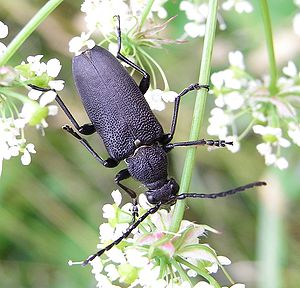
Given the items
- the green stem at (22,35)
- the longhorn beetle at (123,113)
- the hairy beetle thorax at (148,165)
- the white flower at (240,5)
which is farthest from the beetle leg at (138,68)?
the white flower at (240,5)

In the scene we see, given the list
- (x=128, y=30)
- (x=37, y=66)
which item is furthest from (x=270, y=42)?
(x=37, y=66)

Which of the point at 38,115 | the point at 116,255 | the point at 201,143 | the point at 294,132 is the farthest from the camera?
Result: the point at 294,132

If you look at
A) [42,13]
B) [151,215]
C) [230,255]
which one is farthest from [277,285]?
[42,13]

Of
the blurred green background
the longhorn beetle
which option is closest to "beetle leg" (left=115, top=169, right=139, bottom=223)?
the longhorn beetle

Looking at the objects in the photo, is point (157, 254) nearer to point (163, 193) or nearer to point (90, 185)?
point (163, 193)

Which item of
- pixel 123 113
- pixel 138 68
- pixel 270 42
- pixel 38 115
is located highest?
pixel 270 42
